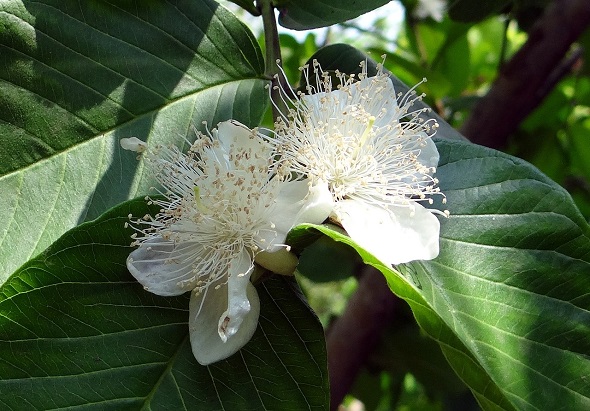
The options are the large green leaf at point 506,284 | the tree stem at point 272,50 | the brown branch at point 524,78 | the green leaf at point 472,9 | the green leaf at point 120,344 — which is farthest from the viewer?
the brown branch at point 524,78

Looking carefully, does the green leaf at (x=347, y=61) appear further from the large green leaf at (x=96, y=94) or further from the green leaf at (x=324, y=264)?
the green leaf at (x=324, y=264)

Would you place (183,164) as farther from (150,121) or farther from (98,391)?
(98,391)

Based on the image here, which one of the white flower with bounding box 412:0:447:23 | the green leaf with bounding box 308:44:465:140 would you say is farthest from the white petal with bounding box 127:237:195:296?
the white flower with bounding box 412:0:447:23

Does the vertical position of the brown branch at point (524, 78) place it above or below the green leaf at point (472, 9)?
below

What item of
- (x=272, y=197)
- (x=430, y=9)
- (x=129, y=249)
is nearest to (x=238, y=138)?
(x=272, y=197)

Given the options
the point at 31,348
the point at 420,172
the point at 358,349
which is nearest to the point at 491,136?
the point at 358,349

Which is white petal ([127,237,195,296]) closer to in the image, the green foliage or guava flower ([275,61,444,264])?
the green foliage

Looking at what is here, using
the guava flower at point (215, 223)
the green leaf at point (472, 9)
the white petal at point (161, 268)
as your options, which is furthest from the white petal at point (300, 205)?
the green leaf at point (472, 9)
